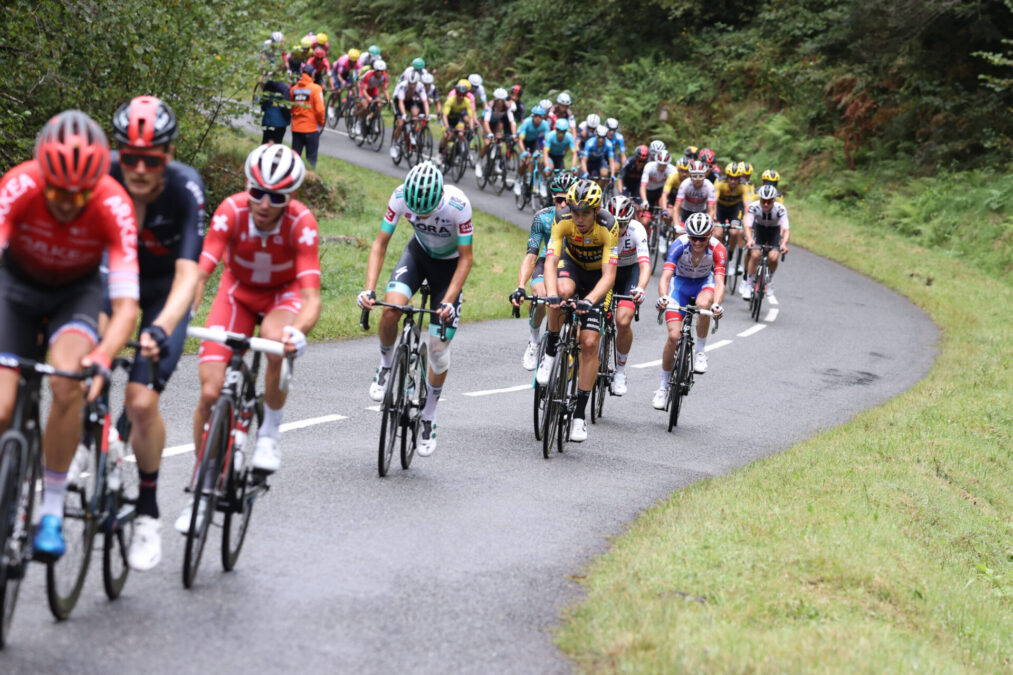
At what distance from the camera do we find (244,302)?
23.2 feet

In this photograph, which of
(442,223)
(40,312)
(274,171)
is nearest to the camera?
(40,312)

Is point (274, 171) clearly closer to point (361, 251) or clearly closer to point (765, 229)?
point (361, 251)

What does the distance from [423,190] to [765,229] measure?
1368cm

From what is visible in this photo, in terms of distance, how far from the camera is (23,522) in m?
5.00

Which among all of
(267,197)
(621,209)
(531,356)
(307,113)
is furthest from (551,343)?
(307,113)

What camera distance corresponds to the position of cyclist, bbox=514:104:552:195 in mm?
27484

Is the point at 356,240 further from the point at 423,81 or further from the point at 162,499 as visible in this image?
the point at 162,499

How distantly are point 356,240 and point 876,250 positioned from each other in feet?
45.4

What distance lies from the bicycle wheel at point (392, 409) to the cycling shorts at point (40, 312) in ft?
11.0

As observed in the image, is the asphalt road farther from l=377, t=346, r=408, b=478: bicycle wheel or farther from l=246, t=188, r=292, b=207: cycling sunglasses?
l=246, t=188, r=292, b=207: cycling sunglasses

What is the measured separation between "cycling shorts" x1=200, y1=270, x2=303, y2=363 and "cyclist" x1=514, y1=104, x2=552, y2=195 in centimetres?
2061

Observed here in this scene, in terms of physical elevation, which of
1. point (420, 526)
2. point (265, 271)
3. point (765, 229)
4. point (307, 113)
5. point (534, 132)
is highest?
point (534, 132)

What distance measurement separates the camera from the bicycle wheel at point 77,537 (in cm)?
544

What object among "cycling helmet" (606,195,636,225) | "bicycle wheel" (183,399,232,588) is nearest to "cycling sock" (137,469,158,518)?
"bicycle wheel" (183,399,232,588)
